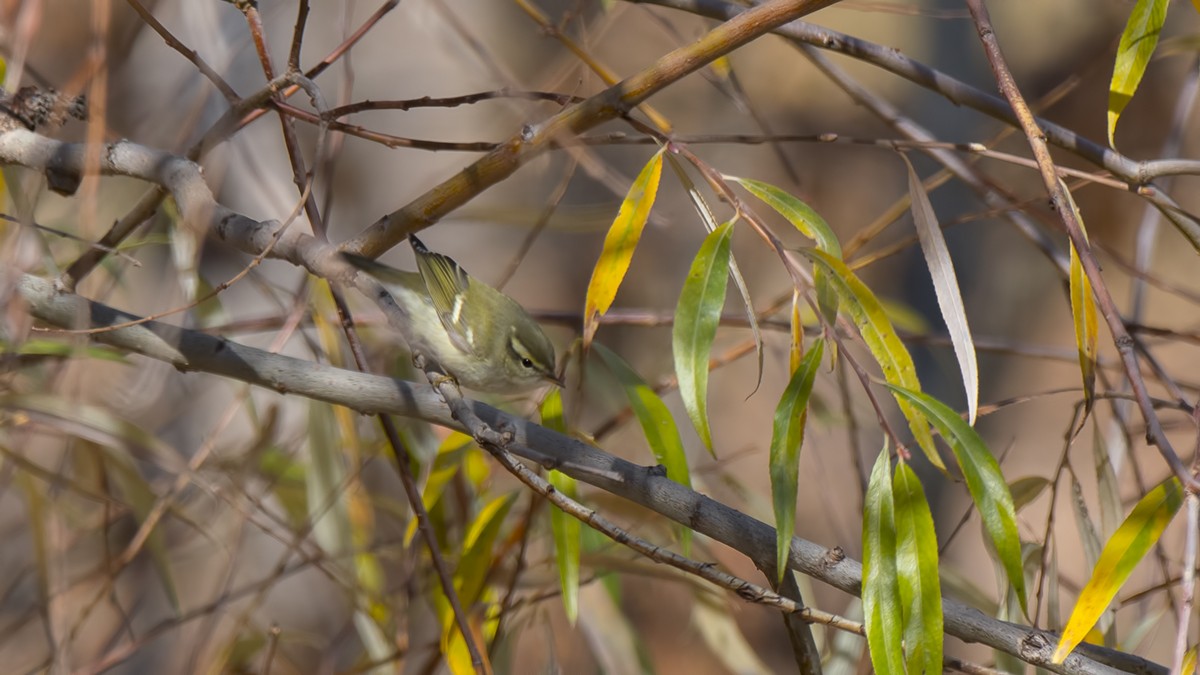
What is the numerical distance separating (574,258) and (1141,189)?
233cm

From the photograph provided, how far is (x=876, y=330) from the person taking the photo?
1.04 m

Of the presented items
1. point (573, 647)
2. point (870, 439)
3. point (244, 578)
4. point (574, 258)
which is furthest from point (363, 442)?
point (870, 439)

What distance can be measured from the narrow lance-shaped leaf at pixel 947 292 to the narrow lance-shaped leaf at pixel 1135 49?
0.22 meters

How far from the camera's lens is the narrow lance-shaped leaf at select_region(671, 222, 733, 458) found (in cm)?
101

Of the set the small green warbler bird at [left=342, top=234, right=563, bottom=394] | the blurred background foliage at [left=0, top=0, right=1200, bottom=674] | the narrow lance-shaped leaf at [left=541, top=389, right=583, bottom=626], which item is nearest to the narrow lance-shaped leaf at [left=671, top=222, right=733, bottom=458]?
the narrow lance-shaped leaf at [left=541, top=389, right=583, bottom=626]

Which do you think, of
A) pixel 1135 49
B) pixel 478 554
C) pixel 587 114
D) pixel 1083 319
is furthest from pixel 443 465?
pixel 1135 49

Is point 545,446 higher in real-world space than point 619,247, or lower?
lower

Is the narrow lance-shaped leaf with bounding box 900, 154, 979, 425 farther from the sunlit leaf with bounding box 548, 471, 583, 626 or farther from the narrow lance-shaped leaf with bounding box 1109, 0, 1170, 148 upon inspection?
the sunlit leaf with bounding box 548, 471, 583, 626

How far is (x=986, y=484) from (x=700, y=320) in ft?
1.05

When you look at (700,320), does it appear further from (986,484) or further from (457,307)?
(457,307)

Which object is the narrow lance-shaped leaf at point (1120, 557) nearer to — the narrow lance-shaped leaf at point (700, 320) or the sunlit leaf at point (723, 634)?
the narrow lance-shaped leaf at point (700, 320)

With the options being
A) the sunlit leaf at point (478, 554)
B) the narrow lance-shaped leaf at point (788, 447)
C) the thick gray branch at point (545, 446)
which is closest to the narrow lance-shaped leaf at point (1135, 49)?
the narrow lance-shaped leaf at point (788, 447)

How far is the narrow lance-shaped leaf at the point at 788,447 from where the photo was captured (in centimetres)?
93

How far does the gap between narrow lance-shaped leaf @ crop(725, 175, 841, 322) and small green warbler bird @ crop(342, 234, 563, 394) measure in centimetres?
70
